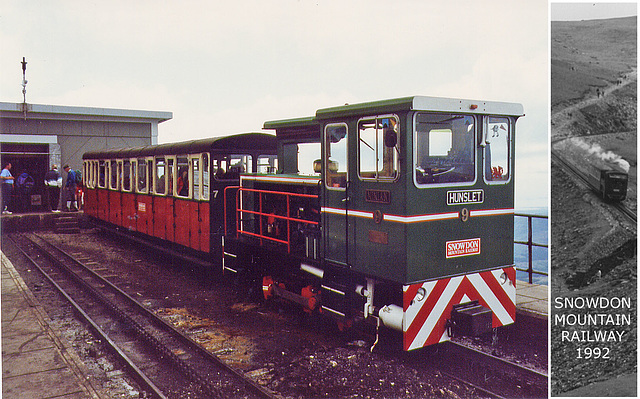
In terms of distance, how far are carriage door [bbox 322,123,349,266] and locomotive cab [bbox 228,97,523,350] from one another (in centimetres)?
1

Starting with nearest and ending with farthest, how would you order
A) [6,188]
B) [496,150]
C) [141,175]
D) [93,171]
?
[496,150] → [141,175] → [6,188] → [93,171]

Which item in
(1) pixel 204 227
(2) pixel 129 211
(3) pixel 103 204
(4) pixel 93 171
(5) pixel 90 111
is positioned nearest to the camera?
(1) pixel 204 227

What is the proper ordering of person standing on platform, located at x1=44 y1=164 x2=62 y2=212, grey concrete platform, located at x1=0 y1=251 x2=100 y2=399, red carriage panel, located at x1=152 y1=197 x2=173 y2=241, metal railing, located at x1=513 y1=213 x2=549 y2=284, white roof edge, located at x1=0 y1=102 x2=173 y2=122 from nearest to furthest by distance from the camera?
grey concrete platform, located at x1=0 y1=251 x2=100 y2=399
metal railing, located at x1=513 y1=213 x2=549 y2=284
red carriage panel, located at x1=152 y1=197 x2=173 y2=241
white roof edge, located at x1=0 y1=102 x2=173 y2=122
person standing on platform, located at x1=44 y1=164 x2=62 y2=212

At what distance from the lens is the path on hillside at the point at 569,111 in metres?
5.25

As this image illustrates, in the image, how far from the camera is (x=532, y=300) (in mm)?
6621

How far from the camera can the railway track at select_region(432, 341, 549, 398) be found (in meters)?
4.95

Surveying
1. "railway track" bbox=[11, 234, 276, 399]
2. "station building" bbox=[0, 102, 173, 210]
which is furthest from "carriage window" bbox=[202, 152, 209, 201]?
"station building" bbox=[0, 102, 173, 210]

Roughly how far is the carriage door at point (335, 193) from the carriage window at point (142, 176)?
6559 millimetres

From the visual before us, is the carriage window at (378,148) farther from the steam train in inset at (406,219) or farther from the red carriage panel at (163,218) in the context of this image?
the red carriage panel at (163,218)

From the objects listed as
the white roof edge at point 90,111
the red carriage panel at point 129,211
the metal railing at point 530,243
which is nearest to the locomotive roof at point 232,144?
the red carriage panel at point 129,211

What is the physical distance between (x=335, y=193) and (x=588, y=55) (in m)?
2.91

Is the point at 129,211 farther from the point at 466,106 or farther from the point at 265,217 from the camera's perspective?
the point at 466,106

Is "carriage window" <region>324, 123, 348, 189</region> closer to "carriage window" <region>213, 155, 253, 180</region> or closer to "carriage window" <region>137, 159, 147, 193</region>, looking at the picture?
"carriage window" <region>213, 155, 253, 180</region>

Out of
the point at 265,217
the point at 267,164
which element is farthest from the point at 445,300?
the point at 267,164
